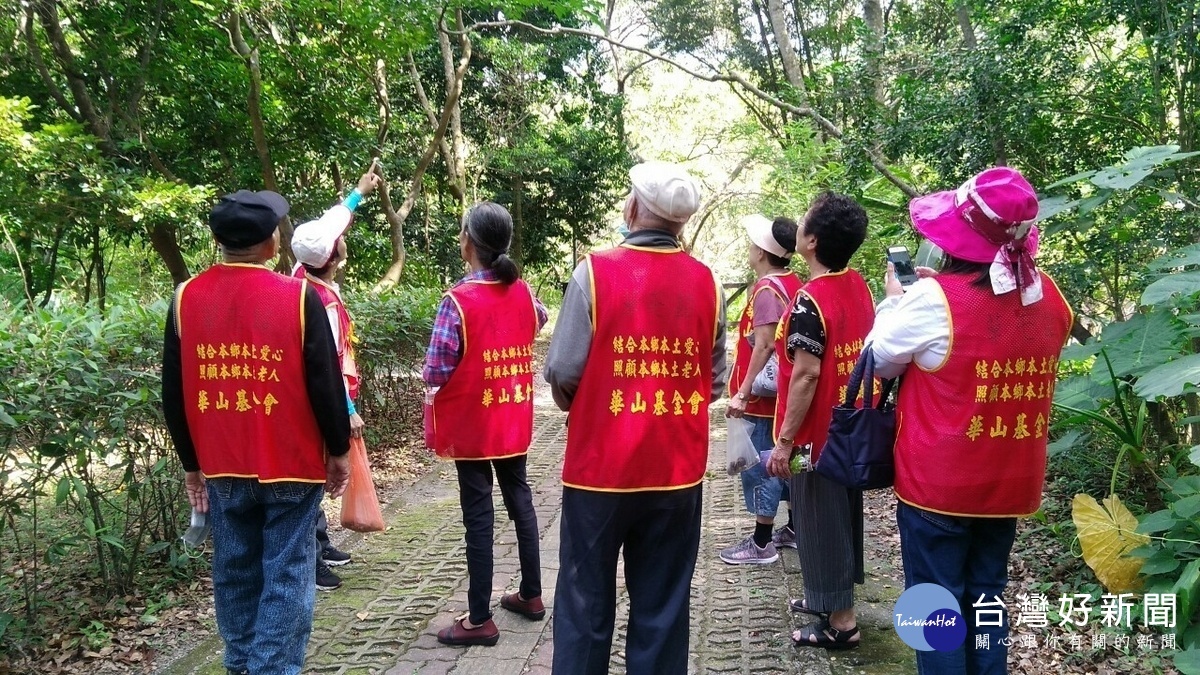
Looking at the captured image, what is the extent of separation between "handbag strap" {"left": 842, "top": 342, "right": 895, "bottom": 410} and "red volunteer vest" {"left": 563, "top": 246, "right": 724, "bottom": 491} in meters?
0.60

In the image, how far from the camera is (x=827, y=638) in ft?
11.5

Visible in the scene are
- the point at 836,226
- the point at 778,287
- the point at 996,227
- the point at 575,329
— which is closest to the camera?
the point at 996,227

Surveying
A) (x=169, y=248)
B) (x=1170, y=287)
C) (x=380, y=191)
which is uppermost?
(x=380, y=191)

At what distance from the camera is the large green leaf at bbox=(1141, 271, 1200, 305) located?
9.78ft

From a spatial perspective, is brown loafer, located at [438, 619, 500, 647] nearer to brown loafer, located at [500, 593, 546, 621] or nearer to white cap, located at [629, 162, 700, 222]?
brown loafer, located at [500, 593, 546, 621]

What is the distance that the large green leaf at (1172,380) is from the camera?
107 inches

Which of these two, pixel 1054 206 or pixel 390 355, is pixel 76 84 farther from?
pixel 1054 206

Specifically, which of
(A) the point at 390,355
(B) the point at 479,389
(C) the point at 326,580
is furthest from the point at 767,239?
(A) the point at 390,355

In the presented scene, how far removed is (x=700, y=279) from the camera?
2689 mm

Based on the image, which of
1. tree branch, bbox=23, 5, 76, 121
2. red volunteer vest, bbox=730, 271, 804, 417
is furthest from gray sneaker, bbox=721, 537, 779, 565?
tree branch, bbox=23, 5, 76, 121

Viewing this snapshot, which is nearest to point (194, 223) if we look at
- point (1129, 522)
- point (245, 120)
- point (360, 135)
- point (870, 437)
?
point (245, 120)

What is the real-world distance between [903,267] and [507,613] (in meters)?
2.51

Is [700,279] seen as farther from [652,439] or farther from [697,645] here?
[697,645]

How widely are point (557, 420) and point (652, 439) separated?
6.77 m
